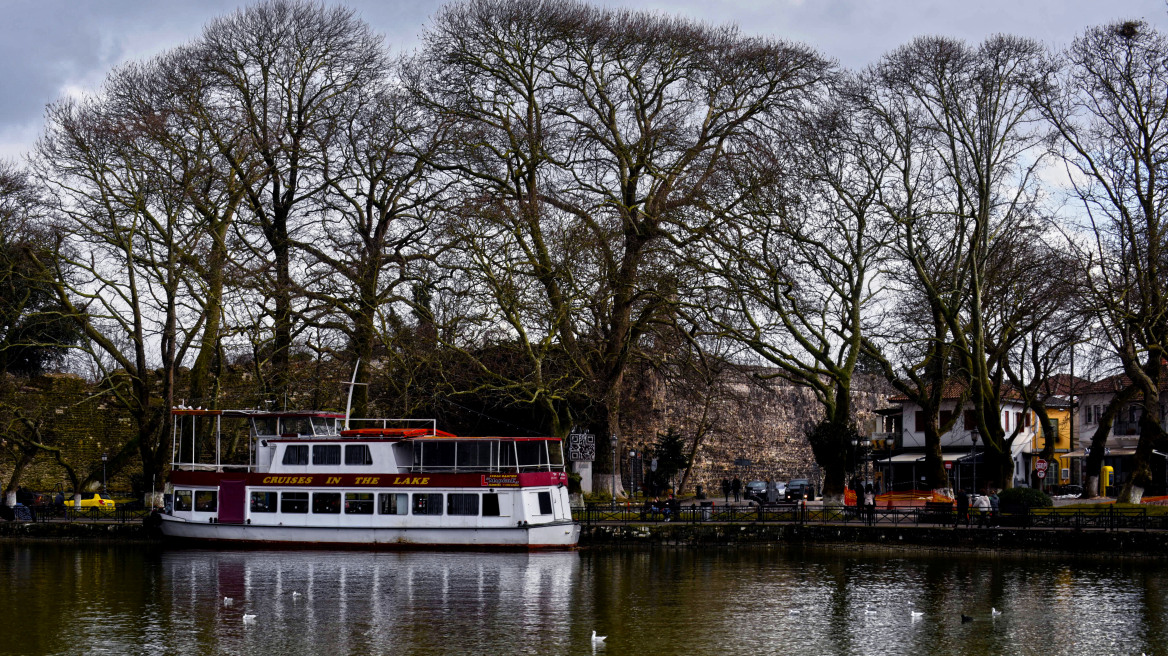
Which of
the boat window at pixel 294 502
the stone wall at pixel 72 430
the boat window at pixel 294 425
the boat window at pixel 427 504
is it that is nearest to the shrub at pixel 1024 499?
the boat window at pixel 427 504

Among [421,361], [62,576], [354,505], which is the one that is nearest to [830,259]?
[421,361]

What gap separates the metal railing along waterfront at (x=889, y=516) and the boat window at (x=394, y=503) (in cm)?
566

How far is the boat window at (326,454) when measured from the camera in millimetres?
37375

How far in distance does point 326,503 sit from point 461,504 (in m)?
3.94

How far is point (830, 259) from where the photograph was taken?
40.1 m

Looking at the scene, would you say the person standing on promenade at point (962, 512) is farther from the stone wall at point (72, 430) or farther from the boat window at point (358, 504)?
the stone wall at point (72, 430)

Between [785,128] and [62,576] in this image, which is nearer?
[62,576]

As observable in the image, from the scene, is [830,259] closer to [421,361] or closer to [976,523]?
[976,523]

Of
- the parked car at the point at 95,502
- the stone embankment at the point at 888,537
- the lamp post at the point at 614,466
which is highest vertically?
→ the lamp post at the point at 614,466

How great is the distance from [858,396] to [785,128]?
3479cm

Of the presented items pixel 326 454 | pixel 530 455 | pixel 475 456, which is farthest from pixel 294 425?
pixel 530 455

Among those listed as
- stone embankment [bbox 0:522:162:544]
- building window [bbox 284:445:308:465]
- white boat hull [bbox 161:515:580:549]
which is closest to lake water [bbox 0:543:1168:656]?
white boat hull [bbox 161:515:580:549]

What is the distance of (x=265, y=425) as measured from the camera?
38.8 meters

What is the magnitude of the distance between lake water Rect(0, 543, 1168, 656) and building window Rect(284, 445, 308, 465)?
2.90 metres
